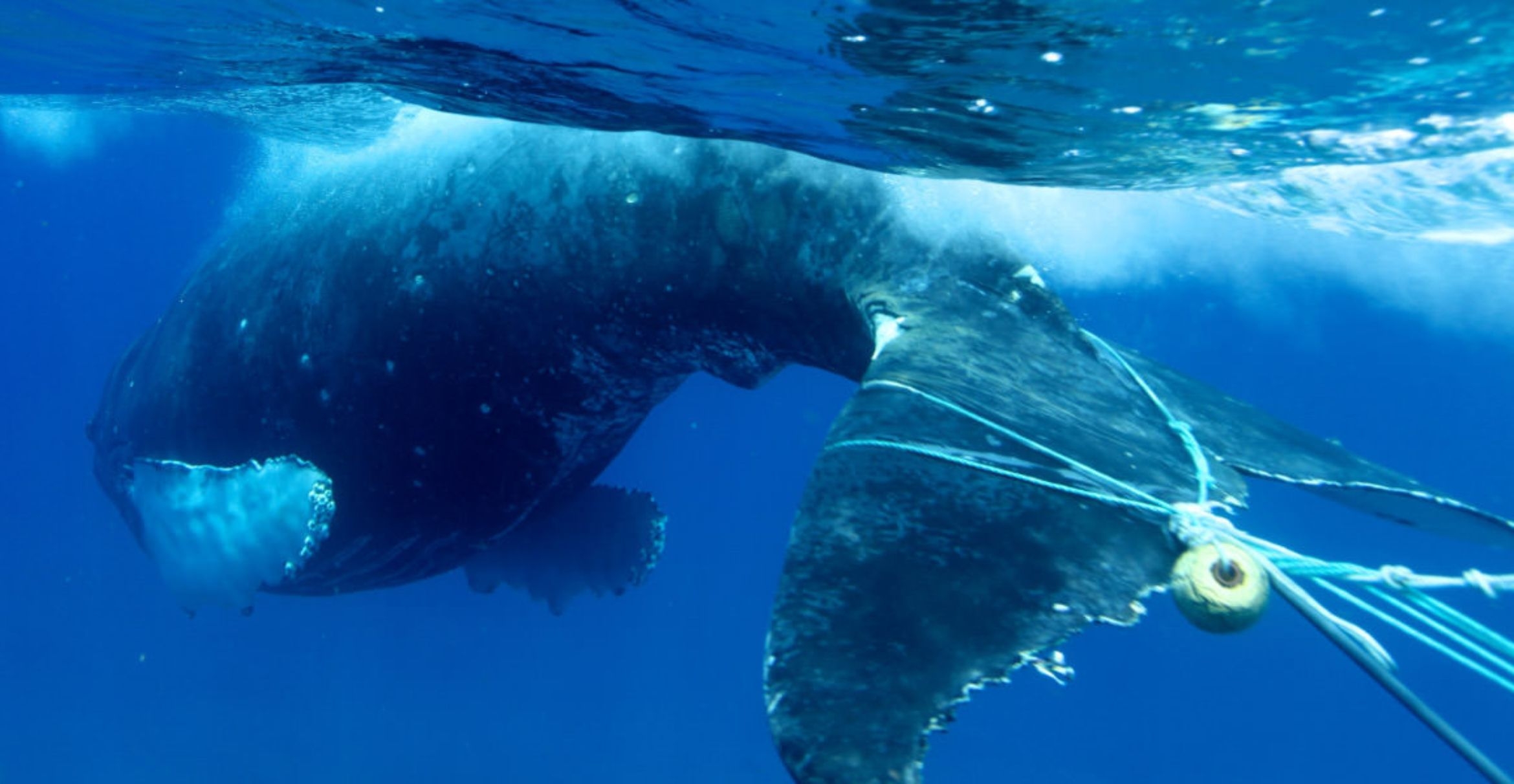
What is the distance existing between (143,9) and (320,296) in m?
3.26

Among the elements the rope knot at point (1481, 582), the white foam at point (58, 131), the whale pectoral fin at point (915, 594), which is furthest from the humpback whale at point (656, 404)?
the white foam at point (58, 131)

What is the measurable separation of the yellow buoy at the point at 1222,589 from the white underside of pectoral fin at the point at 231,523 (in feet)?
21.8

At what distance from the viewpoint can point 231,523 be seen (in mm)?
7781

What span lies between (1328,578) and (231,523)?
8081 millimetres

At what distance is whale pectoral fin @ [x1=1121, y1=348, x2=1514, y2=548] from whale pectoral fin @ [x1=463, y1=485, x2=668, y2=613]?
17.7ft

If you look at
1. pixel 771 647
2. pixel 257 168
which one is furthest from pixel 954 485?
pixel 257 168

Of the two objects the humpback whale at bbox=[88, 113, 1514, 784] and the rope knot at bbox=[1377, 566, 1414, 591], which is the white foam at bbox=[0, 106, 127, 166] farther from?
the rope knot at bbox=[1377, 566, 1414, 591]

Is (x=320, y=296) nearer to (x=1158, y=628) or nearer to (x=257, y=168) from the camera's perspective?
(x=257, y=168)

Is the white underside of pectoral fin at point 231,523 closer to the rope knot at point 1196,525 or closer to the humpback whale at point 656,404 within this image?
the humpback whale at point 656,404

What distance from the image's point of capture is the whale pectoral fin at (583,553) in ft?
29.8

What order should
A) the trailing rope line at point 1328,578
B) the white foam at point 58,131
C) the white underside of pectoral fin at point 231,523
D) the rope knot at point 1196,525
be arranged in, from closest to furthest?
the trailing rope line at point 1328,578 → the rope knot at point 1196,525 → the white underside of pectoral fin at point 231,523 → the white foam at point 58,131

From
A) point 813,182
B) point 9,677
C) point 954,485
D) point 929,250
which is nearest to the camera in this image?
point 954,485

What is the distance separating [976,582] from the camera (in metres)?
3.01

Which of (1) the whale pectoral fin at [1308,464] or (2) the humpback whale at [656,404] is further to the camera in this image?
(1) the whale pectoral fin at [1308,464]
